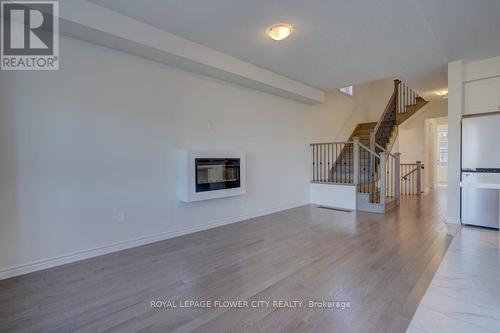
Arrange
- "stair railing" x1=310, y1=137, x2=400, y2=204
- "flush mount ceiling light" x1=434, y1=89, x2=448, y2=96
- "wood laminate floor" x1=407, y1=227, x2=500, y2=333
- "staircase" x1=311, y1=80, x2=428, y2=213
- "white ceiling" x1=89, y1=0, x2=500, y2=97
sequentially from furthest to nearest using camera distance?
"flush mount ceiling light" x1=434, y1=89, x2=448, y2=96
"stair railing" x1=310, y1=137, x2=400, y2=204
"staircase" x1=311, y1=80, x2=428, y2=213
"white ceiling" x1=89, y1=0, x2=500, y2=97
"wood laminate floor" x1=407, y1=227, x2=500, y2=333

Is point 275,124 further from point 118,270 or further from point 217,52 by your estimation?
point 118,270

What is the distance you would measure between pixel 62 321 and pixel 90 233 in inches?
52.3

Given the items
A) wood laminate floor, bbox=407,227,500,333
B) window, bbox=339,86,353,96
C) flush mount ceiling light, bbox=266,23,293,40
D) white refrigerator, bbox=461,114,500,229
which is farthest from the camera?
window, bbox=339,86,353,96

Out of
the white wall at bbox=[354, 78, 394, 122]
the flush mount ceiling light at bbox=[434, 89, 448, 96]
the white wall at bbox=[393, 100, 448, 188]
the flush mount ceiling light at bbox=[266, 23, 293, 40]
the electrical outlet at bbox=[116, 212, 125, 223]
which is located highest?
the white wall at bbox=[354, 78, 394, 122]

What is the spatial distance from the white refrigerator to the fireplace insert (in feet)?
11.5

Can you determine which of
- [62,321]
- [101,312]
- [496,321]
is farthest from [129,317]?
[496,321]

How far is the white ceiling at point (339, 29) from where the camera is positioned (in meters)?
2.71

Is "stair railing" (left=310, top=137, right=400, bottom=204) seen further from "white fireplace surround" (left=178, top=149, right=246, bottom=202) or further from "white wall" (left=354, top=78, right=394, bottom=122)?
"white fireplace surround" (left=178, top=149, right=246, bottom=202)

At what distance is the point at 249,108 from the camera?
4.88 m

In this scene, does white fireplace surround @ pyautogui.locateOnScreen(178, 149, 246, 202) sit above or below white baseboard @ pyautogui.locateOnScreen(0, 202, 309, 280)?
above

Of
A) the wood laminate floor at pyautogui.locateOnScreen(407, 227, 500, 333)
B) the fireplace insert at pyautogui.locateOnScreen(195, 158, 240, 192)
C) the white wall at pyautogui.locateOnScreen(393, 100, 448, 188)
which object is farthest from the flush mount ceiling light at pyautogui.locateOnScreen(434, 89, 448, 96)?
the fireplace insert at pyautogui.locateOnScreen(195, 158, 240, 192)

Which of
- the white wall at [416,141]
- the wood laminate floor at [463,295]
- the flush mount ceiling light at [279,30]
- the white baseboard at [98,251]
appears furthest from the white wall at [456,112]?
the white wall at [416,141]

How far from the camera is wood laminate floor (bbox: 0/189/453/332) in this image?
1.83m

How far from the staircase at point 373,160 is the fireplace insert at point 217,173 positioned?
2682 millimetres
